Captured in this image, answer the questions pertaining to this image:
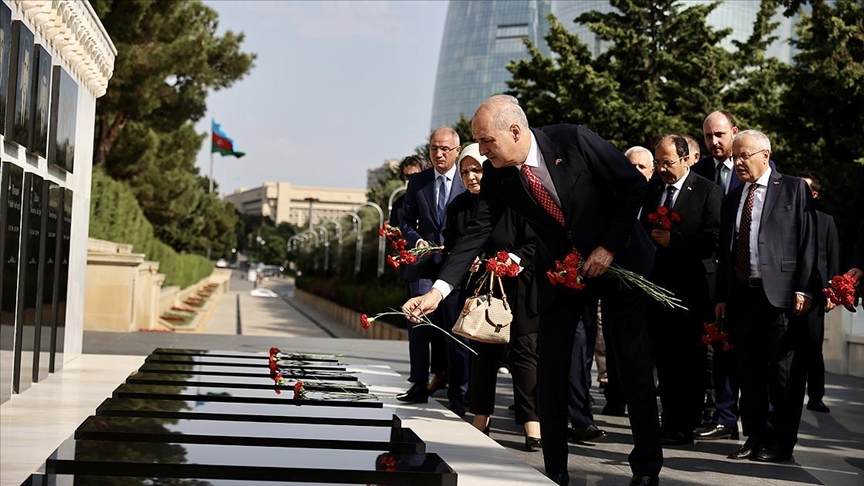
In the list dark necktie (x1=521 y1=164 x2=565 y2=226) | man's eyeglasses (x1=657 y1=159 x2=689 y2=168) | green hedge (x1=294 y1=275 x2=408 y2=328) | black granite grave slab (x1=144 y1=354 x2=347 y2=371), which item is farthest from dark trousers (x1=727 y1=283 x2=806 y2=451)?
green hedge (x1=294 y1=275 x2=408 y2=328)

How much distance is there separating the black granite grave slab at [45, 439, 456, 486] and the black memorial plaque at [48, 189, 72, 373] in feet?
13.3

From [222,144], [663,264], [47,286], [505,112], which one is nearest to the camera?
[505,112]

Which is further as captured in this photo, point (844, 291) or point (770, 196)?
point (770, 196)

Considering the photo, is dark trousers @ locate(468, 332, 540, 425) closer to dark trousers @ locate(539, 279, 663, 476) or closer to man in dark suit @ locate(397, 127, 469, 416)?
man in dark suit @ locate(397, 127, 469, 416)

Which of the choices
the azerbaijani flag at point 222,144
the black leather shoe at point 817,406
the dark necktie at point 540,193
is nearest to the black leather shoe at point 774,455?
the dark necktie at point 540,193

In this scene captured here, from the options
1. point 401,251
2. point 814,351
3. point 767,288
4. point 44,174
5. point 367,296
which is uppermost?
point 44,174

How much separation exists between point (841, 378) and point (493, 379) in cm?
820

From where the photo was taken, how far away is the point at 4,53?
6.35m

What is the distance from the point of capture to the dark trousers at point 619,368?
5.32 metres

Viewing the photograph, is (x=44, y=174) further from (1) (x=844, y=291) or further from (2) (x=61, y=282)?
(1) (x=844, y=291)

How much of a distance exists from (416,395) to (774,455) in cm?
270

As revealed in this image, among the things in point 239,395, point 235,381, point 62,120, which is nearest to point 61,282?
point 62,120

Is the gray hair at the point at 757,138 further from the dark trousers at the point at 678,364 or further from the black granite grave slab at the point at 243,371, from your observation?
the black granite grave slab at the point at 243,371

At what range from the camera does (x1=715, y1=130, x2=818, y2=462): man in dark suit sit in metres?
6.89
